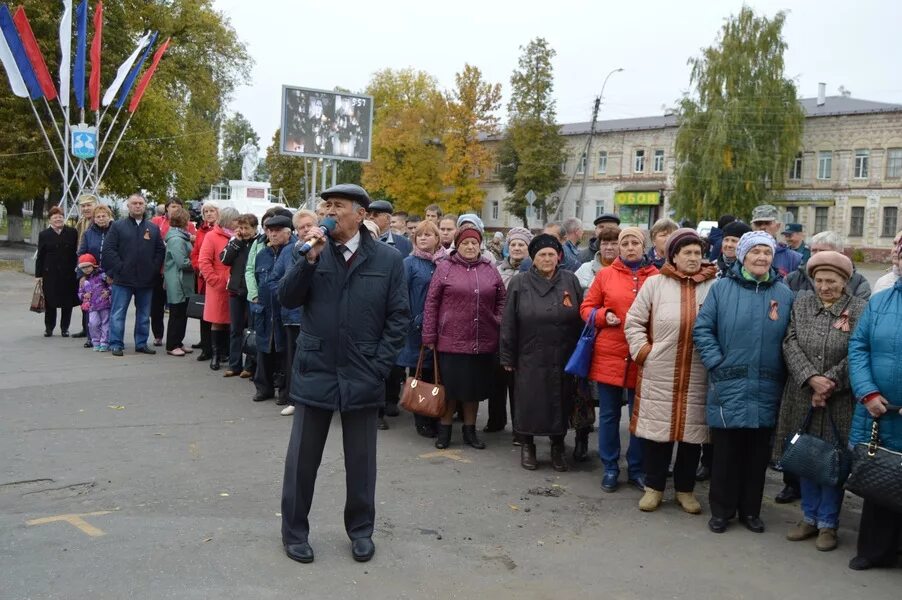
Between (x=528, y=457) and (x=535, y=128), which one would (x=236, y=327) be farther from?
(x=535, y=128)

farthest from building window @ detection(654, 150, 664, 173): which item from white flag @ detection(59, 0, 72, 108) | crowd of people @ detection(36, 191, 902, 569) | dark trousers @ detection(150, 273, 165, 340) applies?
crowd of people @ detection(36, 191, 902, 569)

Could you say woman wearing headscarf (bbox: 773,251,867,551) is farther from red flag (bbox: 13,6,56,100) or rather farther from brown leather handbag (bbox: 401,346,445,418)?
red flag (bbox: 13,6,56,100)

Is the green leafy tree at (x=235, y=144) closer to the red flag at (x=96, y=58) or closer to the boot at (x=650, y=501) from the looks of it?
the red flag at (x=96, y=58)

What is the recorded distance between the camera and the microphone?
443 centimetres

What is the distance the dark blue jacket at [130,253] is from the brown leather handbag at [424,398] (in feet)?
18.8

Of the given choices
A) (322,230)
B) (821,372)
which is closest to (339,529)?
(322,230)

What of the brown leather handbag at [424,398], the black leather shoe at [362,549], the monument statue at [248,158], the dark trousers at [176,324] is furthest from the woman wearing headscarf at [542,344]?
the monument statue at [248,158]

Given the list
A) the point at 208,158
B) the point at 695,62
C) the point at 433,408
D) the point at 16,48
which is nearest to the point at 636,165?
the point at 695,62

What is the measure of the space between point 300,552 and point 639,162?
6623 centimetres

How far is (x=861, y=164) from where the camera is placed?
57094mm

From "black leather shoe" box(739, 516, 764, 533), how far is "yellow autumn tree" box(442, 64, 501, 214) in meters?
56.3

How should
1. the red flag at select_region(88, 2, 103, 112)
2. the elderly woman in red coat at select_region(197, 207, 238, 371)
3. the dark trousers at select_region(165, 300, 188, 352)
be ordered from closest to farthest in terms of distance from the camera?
the elderly woman in red coat at select_region(197, 207, 238, 371)
the dark trousers at select_region(165, 300, 188, 352)
the red flag at select_region(88, 2, 103, 112)

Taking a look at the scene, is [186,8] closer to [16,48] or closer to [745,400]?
[16,48]

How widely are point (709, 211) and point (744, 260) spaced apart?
4704 cm
